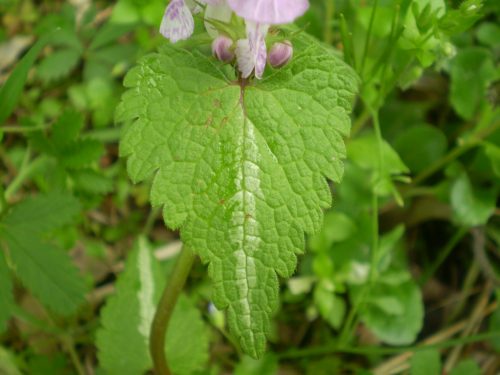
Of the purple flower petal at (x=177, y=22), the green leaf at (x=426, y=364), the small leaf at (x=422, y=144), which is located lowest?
the green leaf at (x=426, y=364)

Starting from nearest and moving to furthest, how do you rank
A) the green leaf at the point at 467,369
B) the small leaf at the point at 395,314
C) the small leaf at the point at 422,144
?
the green leaf at the point at 467,369 → the small leaf at the point at 395,314 → the small leaf at the point at 422,144

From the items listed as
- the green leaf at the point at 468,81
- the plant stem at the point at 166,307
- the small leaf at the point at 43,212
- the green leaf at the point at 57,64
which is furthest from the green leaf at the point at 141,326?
the green leaf at the point at 468,81

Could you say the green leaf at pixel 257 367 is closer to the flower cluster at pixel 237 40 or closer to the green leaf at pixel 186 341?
the green leaf at pixel 186 341

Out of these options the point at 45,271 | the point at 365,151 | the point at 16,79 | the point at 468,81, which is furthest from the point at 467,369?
the point at 16,79

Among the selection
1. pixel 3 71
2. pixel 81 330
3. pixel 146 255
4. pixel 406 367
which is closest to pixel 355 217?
pixel 406 367

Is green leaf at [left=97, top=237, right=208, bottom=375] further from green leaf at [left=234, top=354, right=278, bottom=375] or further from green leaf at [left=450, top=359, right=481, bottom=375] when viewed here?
green leaf at [left=450, top=359, right=481, bottom=375]

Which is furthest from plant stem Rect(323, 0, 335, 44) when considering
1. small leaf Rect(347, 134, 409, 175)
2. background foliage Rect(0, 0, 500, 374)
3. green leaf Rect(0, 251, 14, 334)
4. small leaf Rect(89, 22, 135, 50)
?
green leaf Rect(0, 251, 14, 334)

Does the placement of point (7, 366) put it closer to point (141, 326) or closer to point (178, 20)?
point (141, 326)
